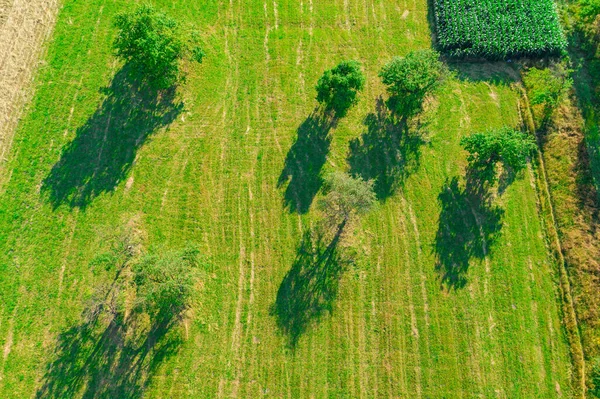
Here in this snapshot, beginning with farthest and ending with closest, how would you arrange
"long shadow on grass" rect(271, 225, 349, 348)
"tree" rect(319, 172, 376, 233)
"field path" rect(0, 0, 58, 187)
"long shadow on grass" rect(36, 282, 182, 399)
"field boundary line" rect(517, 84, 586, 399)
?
"field path" rect(0, 0, 58, 187), "long shadow on grass" rect(271, 225, 349, 348), "tree" rect(319, 172, 376, 233), "field boundary line" rect(517, 84, 586, 399), "long shadow on grass" rect(36, 282, 182, 399)

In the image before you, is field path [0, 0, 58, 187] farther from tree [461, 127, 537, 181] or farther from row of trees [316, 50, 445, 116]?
tree [461, 127, 537, 181]

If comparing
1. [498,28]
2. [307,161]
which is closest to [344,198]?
[307,161]

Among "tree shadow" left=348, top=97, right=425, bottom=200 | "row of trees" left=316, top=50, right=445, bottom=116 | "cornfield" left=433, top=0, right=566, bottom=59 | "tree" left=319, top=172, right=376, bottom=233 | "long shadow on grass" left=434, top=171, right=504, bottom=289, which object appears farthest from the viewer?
"cornfield" left=433, top=0, right=566, bottom=59

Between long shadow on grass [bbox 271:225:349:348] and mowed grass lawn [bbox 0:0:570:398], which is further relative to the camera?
long shadow on grass [bbox 271:225:349:348]

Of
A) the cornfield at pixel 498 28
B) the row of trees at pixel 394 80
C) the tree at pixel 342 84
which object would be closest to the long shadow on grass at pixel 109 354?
the tree at pixel 342 84

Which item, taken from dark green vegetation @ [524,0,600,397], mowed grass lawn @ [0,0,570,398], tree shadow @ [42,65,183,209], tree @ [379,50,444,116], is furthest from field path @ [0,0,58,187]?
dark green vegetation @ [524,0,600,397]

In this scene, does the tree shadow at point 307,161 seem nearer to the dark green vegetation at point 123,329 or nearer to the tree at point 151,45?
the dark green vegetation at point 123,329
